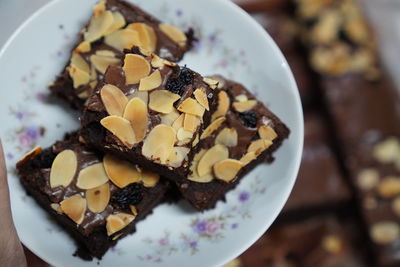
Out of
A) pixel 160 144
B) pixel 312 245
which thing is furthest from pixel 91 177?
pixel 312 245

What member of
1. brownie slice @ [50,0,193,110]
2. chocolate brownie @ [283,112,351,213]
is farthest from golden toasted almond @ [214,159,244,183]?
chocolate brownie @ [283,112,351,213]

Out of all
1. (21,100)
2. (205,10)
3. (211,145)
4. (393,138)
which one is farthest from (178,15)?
(393,138)

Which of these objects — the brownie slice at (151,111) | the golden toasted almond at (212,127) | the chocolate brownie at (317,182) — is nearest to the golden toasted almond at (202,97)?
the brownie slice at (151,111)

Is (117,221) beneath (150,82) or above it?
beneath

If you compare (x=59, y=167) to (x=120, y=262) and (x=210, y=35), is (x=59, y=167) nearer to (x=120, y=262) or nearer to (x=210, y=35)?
(x=120, y=262)

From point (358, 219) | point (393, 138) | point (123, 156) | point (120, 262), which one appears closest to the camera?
point (123, 156)

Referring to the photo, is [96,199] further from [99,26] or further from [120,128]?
[99,26]

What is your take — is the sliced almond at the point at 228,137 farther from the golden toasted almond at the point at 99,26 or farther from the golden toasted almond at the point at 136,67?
the golden toasted almond at the point at 99,26

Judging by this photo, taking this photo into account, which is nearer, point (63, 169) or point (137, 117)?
point (137, 117)
